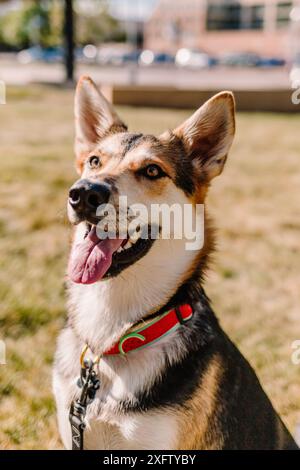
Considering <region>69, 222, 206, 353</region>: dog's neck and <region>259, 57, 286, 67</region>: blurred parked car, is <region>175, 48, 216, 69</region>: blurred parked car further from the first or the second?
<region>69, 222, 206, 353</region>: dog's neck

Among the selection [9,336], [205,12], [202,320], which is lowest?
[205,12]

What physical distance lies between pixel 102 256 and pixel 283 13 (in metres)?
67.6

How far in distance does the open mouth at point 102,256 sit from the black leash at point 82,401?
434 mm

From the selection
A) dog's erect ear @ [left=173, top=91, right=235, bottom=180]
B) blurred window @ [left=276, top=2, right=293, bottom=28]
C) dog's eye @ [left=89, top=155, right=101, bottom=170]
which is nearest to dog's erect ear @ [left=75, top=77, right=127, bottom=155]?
dog's eye @ [left=89, top=155, right=101, bottom=170]

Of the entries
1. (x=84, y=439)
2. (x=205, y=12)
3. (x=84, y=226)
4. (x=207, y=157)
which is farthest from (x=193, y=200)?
(x=205, y=12)

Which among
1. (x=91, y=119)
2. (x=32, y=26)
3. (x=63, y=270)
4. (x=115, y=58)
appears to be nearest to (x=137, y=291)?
(x=91, y=119)

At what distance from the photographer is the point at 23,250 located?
558 cm

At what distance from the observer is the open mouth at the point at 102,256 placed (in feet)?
7.89

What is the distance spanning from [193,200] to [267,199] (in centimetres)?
562

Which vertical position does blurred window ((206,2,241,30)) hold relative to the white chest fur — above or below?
below

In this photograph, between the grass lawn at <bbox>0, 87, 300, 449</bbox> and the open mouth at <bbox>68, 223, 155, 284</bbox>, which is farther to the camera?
the grass lawn at <bbox>0, 87, 300, 449</bbox>

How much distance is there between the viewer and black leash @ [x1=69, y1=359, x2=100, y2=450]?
7.79 feet

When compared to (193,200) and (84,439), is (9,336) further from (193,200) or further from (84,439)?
(193,200)

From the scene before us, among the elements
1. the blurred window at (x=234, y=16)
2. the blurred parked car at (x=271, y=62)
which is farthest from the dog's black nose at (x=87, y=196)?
the blurred window at (x=234, y=16)
